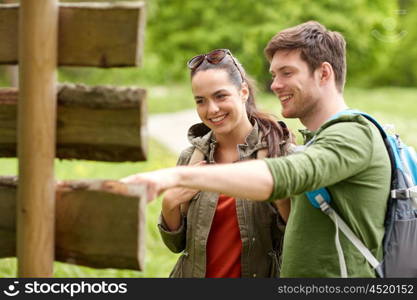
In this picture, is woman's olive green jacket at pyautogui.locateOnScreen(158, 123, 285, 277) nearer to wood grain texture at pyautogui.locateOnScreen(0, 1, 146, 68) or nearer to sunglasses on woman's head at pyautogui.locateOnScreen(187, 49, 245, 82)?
sunglasses on woman's head at pyautogui.locateOnScreen(187, 49, 245, 82)

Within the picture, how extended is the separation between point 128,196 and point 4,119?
462 mm

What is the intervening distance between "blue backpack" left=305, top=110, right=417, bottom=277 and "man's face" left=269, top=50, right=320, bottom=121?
26 centimetres

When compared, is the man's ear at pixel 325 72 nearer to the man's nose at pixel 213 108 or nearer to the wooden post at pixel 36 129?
the man's nose at pixel 213 108

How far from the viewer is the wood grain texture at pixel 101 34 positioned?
178 centimetres

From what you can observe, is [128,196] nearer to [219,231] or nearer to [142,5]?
[142,5]

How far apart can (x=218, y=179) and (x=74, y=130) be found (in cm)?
44

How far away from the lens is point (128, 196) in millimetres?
1833

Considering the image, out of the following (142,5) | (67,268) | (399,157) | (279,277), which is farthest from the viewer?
(67,268)

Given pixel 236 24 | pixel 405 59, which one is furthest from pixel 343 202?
pixel 405 59

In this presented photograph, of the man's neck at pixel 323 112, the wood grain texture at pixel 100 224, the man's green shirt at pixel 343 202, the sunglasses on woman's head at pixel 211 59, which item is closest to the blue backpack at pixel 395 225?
the man's green shirt at pixel 343 202

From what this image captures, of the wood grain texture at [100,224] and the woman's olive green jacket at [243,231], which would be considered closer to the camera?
the wood grain texture at [100,224]

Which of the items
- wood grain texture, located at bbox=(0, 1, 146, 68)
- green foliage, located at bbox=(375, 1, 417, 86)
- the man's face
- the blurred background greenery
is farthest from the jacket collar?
green foliage, located at bbox=(375, 1, 417, 86)

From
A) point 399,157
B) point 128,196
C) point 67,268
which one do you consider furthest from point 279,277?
point 67,268

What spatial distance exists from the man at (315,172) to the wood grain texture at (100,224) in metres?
0.06
